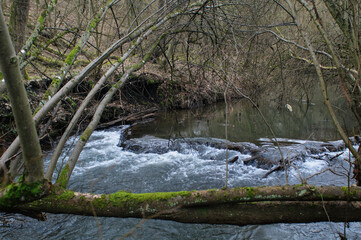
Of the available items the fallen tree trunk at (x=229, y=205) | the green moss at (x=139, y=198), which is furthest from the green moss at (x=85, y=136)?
the green moss at (x=139, y=198)

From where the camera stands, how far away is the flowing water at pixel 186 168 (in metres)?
3.93

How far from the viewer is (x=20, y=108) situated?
151 cm

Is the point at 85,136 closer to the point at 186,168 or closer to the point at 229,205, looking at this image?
the point at 229,205

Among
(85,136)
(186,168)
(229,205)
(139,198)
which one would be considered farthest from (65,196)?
(186,168)

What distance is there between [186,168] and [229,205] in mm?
4290

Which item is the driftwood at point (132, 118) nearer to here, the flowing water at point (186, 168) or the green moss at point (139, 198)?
the flowing water at point (186, 168)

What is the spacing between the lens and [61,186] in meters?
2.36

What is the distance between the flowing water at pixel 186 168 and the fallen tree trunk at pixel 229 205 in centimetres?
21

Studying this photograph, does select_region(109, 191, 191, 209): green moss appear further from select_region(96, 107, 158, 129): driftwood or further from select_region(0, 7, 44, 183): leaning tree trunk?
select_region(96, 107, 158, 129): driftwood

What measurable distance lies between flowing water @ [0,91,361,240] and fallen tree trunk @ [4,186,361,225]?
21 centimetres

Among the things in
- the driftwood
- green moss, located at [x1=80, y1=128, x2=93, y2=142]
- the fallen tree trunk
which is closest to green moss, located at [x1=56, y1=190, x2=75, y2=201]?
the fallen tree trunk

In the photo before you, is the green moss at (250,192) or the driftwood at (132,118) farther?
the driftwood at (132,118)

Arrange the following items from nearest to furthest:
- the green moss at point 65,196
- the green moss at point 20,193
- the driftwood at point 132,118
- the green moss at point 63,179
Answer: the green moss at point 20,193 → the green moss at point 65,196 → the green moss at point 63,179 → the driftwood at point 132,118

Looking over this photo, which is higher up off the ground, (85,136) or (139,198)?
(85,136)
